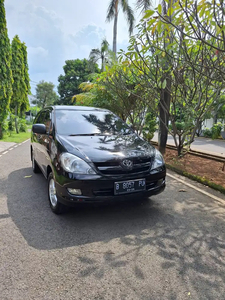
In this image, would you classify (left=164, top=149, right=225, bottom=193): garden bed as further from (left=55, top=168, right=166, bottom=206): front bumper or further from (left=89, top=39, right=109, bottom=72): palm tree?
(left=89, top=39, right=109, bottom=72): palm tree

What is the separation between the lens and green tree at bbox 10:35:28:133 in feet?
56.6

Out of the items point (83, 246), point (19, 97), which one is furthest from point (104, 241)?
point (19, 97)

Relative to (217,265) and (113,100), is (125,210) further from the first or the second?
(113,100)

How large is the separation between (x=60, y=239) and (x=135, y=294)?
1.19m

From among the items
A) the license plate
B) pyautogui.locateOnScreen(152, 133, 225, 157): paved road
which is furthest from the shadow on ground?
pyautogui.locateOnScreen(152, 133, 225, 157): paved road

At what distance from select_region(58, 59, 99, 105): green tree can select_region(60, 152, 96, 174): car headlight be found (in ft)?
117

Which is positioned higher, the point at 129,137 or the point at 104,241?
the point at 129,137

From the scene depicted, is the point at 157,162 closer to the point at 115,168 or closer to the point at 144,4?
the point at 115,168

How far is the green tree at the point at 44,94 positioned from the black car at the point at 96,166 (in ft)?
135

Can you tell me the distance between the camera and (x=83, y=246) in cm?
263

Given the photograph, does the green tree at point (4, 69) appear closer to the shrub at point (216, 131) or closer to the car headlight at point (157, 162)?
the car headlight at point (157, 162)

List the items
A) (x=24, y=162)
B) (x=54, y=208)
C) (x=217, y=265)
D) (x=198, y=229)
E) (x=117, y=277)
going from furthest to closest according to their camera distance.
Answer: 1. (x=24, y=162)
2. (x=54, y=208)
3. (x=198, y=229)
4. (x=217, y=265)
5. (x=117, y=277)

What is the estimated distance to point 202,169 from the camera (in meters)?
6.36

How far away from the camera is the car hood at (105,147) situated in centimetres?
310
